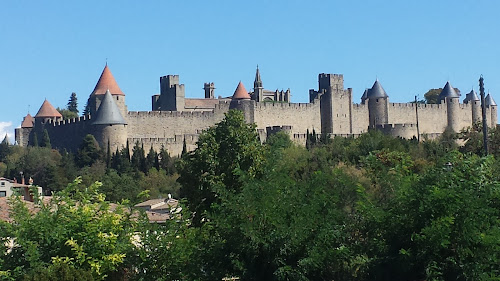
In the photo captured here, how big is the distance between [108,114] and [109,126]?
1.19m

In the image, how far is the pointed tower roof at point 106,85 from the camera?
265 feet

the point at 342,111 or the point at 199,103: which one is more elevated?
the point at 199,103

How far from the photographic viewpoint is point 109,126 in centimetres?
7481

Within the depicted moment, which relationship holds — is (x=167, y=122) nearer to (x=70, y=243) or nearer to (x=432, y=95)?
(x=432, y=95)

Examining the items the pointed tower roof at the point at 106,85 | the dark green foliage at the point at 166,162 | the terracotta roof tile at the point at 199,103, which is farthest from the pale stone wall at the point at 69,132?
the terracotta roof tile at the point at 199,103

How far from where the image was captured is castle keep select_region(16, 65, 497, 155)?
7631 centimetres

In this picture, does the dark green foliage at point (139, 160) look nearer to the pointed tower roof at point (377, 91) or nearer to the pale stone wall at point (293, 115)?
the pale stone wall at point (293, 115)

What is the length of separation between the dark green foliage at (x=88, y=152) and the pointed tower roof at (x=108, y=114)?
2.71 m

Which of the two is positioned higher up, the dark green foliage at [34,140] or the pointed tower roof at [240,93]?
the pointed tower roof at [240,93]

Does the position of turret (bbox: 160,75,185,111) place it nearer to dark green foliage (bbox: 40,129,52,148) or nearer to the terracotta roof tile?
the terracotta roof tile

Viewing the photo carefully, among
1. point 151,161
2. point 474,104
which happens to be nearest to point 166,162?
point 151,161

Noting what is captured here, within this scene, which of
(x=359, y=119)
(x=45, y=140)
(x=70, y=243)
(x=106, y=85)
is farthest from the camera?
(x=359, y=119)

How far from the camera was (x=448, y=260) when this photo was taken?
1981 cm

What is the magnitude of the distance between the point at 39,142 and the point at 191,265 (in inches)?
2422
